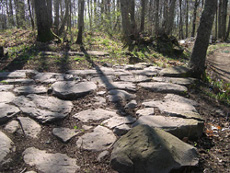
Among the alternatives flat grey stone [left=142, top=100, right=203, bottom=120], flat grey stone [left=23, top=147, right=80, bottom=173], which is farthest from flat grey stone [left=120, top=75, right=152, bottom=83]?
flat grey stone [left=23, top=147, right=80, bottom=173]

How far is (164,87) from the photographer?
4.71 metres

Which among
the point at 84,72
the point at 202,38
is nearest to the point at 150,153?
the point at 84,72

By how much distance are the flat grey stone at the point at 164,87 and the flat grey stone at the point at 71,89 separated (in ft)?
4.35

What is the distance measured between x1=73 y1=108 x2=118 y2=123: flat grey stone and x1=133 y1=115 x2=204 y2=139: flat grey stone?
557 mm

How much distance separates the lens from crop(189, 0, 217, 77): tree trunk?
16.8 ft

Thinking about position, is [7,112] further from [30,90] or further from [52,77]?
[52,77]

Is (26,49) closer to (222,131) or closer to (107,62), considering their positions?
(107,62)

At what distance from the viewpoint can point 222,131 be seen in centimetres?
344

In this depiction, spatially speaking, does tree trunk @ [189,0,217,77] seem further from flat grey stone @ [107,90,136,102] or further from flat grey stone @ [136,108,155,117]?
flat grey stone @ [136,108,155,117]

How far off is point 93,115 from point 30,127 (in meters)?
1.02

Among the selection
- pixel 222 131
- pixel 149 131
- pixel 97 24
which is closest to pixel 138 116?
pixel 149 131

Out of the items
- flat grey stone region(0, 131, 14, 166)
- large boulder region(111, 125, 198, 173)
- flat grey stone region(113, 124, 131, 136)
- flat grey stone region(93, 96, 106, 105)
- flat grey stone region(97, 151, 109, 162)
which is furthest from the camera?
flat grey stone region(93, 96, 106, 105)

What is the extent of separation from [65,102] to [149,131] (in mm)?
1997

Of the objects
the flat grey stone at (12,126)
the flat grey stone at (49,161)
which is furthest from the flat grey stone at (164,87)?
the flat grey stone at (12,126)
